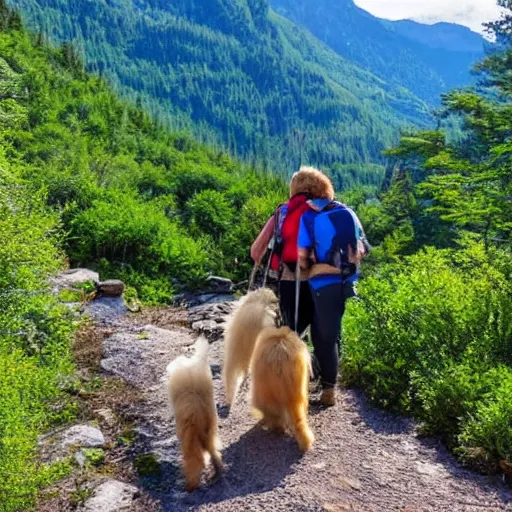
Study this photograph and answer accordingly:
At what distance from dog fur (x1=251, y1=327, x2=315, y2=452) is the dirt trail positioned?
24cm

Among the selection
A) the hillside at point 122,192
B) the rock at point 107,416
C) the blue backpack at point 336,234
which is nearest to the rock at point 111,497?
the rock at point 107,416

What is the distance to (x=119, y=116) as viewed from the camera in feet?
83.0

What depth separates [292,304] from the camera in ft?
15.8

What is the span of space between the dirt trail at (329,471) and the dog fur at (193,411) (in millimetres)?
185

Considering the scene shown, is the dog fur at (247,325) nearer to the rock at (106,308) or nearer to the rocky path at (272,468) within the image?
the rocky path at (272,468)

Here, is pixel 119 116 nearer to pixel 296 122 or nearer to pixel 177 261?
pixel 177 261

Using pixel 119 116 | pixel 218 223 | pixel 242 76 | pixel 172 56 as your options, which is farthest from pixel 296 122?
pixel 218 223

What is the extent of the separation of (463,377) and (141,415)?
264 centimetres

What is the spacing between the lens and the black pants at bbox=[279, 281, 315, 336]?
15.7ft

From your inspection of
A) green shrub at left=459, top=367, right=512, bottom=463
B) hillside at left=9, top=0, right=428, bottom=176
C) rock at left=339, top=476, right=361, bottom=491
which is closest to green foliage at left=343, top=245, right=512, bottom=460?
green shrub at left=459, top=367, right=512, bottom=463

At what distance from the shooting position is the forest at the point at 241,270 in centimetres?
424

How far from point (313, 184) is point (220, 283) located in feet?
20.0

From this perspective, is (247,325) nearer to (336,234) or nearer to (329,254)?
(329,254)

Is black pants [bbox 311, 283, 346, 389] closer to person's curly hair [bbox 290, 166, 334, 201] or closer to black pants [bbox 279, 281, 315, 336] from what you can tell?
black pants [bbox 279, 281, 315, 336]
